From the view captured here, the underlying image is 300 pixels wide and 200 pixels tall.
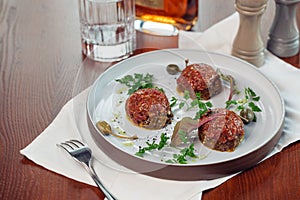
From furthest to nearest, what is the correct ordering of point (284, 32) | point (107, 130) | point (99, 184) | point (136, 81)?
point (284, 32) < point (136, 81) < point (107, 130) < point (99, 184)

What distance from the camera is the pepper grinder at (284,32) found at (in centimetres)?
A: 148

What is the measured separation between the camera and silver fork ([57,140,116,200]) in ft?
3.71

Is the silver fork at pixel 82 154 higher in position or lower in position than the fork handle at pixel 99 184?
higher

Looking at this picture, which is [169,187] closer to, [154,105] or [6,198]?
[154,105]

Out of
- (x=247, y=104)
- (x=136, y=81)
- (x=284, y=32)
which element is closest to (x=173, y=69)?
(x=136, y=81)

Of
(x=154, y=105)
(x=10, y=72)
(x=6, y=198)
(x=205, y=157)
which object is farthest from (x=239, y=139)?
(x=10, y=72)

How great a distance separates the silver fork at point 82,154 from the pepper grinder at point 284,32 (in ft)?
1.95

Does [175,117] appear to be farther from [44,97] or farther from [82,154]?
[44,97]

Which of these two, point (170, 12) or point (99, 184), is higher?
point (170, 12)

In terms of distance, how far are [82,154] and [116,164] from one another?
72mm

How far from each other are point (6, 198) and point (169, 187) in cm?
30

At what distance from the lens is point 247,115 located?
4.07 ft

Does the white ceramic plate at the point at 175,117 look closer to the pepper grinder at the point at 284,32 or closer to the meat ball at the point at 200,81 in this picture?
the meat ball at the point at 200,81

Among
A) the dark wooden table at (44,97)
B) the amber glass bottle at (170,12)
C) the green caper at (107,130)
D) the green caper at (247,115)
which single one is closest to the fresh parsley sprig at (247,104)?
the green caper at (247,115)
